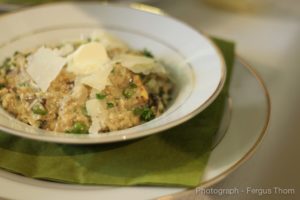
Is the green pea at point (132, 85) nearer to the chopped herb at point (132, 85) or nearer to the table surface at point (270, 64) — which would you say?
the chopped herb at point (132, 85)

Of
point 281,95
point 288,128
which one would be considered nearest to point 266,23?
point 281,95

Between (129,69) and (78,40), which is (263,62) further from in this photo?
(78,40)

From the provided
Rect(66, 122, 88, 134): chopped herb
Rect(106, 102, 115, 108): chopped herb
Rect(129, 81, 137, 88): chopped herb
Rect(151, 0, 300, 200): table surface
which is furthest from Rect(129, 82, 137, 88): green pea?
Rect(151, 0, 300, 200): table surface

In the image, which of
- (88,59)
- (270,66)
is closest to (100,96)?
(88,59)

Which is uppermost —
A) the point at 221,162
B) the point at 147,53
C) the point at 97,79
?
the point at 147,53

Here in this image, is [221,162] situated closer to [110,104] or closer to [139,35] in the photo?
[110,104]

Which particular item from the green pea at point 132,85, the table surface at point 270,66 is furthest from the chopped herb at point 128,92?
the table surface at point 270,66

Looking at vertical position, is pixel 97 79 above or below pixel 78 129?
above
